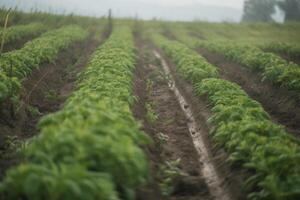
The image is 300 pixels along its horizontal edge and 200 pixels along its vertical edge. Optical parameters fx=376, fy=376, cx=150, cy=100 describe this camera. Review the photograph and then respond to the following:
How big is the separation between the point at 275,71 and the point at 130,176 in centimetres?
924

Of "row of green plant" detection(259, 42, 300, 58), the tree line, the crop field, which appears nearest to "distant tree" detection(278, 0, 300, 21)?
the tree line

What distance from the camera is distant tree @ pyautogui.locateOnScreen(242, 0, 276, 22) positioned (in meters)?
68.0

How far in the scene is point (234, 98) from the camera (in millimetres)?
9164

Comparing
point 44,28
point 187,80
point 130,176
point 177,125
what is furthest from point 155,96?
point 44,28

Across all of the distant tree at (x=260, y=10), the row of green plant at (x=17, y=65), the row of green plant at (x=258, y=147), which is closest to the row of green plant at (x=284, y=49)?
the row of green plant at (x=17, y=65)

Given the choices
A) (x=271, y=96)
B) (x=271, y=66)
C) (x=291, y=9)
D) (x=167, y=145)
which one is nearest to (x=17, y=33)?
(x=271, y=66)

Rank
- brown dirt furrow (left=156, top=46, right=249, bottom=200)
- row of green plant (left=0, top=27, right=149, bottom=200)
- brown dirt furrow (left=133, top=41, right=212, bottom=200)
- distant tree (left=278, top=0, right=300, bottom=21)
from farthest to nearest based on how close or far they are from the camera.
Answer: distant tree (left=278, top=0, right=300, bottom=21), brown dirt furrow (left=133, top=41, right=212, bottom=200), brown dirt furrow (left=156, top=46, right=249, bottom=200), row of green plant (left=0, top=27, right=149, bottom=200)

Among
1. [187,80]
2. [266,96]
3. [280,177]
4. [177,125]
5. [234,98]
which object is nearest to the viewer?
[280,177]

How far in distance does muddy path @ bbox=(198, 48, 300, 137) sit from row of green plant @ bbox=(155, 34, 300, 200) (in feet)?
5.92

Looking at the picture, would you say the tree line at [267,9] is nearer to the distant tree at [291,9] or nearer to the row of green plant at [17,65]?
the distant tree at [291,9]

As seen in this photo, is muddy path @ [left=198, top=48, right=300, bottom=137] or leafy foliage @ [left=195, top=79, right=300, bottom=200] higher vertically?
leafy foliage @ [left=195, top=79, right=300, bottom=200]

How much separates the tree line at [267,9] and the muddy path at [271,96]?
51093 millimetres

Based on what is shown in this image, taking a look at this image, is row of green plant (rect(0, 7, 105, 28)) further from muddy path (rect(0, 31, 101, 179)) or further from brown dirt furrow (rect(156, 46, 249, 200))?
brown dirt furrow (rect(156, 46, 249, 200))

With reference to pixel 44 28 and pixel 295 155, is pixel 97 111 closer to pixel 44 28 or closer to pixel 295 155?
pixel 295 155
